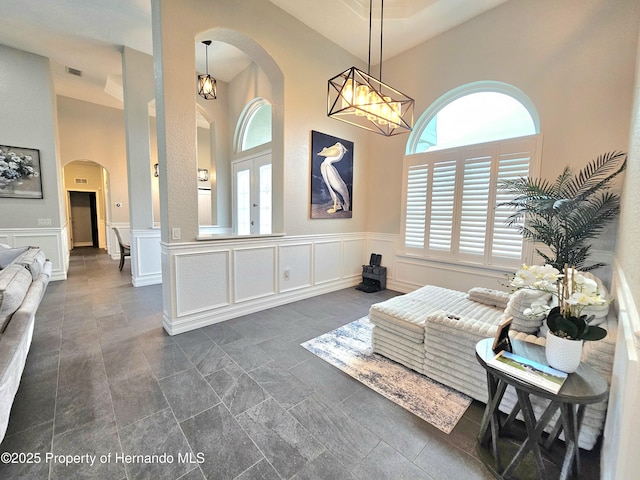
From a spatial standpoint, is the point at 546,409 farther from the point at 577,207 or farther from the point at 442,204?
the point at 442,204

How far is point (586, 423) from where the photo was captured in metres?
1.54

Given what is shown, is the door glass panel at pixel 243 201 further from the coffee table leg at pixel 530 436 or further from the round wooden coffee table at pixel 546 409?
the coffee table leg at pixel 530 436

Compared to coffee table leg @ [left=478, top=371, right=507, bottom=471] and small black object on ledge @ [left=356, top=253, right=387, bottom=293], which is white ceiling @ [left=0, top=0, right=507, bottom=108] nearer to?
small black object on ledge @ [left=356, top=253, right=387, bottom=293]

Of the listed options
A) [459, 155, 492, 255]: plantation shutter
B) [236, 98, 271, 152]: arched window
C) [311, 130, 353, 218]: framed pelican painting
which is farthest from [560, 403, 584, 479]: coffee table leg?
[236, 98, 271, 152]: arched window

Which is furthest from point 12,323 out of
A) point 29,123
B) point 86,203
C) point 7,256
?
point 86,203

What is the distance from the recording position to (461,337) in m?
1.98

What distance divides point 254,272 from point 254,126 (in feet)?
11.5

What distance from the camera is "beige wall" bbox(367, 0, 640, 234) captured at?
8.82 ft

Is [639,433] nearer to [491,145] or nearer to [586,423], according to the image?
[586,423]

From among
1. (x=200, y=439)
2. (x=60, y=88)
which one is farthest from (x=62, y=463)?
(x=60, y=88)

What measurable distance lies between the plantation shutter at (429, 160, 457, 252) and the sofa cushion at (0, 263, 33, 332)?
449 centimetres

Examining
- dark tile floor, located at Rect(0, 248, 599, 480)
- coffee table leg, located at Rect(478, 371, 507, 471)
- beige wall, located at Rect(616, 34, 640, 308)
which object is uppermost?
beige wall, located at Rect(616, 34, 640, 308)

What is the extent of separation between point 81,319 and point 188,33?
142 inches

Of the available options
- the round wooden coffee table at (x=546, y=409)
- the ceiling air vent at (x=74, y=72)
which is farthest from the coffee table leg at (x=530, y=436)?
the ceiling air vent at (x=74, y=72)
